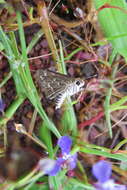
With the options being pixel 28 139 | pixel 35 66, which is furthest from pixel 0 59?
pixel 28 139

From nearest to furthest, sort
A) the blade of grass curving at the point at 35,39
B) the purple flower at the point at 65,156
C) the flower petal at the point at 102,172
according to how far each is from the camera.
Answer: the flower petal at the point at 102,172 < the purple flower at the point at 65,156 < the blade of grass curving at the point at 35,39

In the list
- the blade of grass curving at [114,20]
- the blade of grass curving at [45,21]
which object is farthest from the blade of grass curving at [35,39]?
the blade of grass curving at [114,20]

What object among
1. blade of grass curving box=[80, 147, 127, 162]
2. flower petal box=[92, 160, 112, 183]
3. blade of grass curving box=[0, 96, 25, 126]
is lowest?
blade of grass curving box=[80, 147, 127, 162]

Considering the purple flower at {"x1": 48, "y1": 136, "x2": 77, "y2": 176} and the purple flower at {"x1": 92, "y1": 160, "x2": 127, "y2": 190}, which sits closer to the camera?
the purple flower at {"x1": 92, "y1": 160, "x2": 127, "y2": 190}

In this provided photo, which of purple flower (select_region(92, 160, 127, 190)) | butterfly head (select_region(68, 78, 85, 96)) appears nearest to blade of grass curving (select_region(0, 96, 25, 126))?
butterfly head (select_region(68, 78, 85, 96))

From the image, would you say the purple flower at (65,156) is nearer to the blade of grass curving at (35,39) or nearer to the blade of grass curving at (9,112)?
the blade of grass curving at (9,112)

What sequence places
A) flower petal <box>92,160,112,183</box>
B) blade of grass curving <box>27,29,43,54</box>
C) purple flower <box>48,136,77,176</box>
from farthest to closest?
blade of grass curving <box>27,29,43,54</box>, purple flower <box>48,136,77,176</box>, flower petal <box>92,160,112,183</box>

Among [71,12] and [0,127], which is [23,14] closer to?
[71,12]

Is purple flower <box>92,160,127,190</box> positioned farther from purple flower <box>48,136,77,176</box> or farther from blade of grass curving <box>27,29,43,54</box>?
blade of grass curving <box>27,29,43,54</box>
